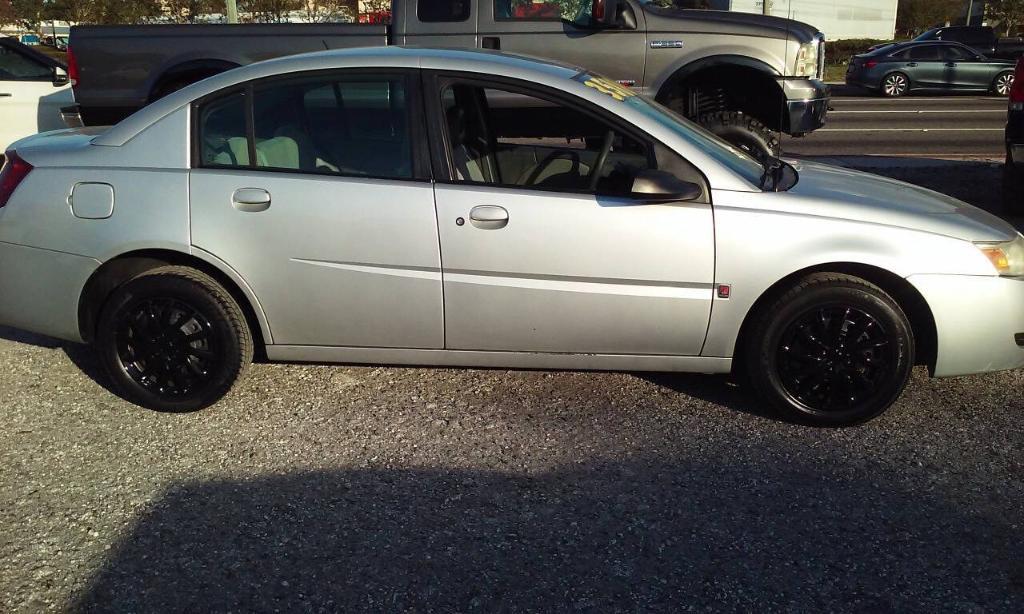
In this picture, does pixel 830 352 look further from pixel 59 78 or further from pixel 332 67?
pixel 59 78

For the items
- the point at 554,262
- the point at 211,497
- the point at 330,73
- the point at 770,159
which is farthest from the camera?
the point at 770,159

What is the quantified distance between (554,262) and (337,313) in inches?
39.7

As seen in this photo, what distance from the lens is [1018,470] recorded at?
387 cm

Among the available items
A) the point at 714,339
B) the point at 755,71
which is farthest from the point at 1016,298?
the point at 755,71

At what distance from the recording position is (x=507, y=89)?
438 cm

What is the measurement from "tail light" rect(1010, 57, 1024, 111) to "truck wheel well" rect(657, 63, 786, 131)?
1960 millimetres

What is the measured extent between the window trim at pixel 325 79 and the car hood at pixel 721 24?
5250 mm

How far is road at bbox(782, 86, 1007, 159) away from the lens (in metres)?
12.9

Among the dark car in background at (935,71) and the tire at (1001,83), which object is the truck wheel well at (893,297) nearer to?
the dark car in background at (935,71)

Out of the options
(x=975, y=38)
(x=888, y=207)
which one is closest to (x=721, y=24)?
(x=888, y=207)

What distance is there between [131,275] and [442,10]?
5.61 m

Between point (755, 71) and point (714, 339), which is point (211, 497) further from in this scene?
point (755, 71)

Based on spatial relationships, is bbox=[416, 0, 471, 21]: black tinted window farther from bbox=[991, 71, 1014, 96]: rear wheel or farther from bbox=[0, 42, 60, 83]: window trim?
bbox=[991, 71, 1014, 96]: rear wheel

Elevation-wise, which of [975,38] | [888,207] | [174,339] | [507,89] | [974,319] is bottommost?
[174,339]
